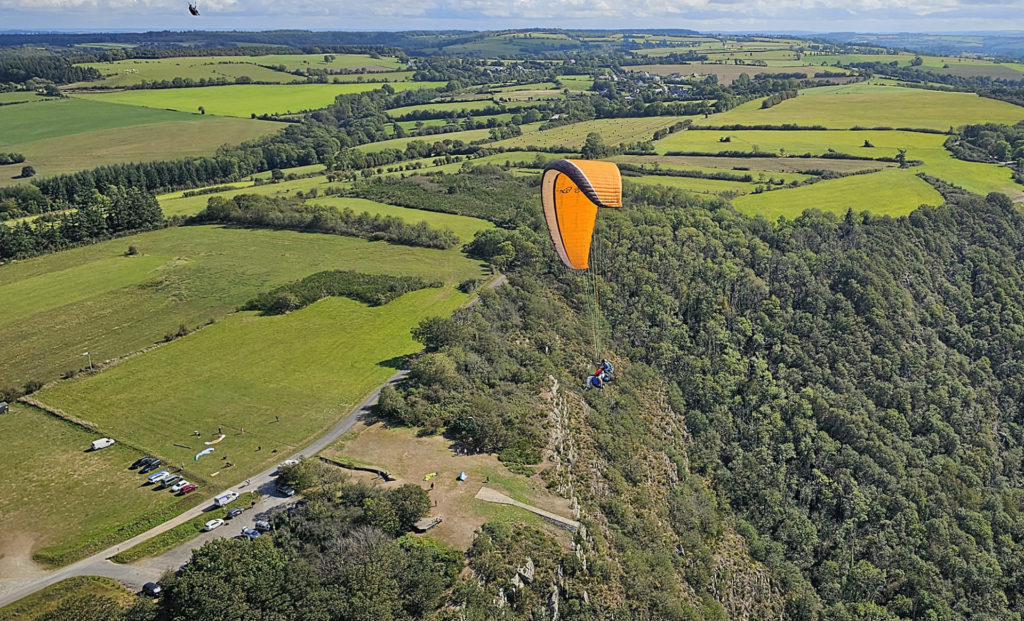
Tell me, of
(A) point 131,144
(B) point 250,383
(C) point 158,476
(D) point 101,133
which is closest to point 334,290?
(B) point 250,383

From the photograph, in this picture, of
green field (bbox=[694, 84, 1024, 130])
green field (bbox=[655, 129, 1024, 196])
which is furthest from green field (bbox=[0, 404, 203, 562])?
green field (bbox=[694, 84, 1024, 130])

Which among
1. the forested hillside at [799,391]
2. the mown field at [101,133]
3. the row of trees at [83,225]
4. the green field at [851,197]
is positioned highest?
the mown field at [101,133]

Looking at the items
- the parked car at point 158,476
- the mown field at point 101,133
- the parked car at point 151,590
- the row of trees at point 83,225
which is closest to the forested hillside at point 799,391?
the parked car at point 158,476

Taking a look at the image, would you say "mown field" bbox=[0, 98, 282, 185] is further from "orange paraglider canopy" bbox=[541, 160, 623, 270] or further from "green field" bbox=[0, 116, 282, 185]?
"orange paraglider canopy" bbox=[541, 160, 623, 270]

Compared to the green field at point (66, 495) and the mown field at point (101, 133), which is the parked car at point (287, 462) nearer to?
the green field at point (66, 495)

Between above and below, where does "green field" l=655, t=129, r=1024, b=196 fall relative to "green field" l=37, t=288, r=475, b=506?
above

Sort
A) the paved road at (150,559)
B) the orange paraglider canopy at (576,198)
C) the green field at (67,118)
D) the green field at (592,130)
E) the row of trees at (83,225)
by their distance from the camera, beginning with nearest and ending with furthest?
1. the paved road at (150,559)
2. the orange paraglider canopy at (576,198)
3. the row of trees at (83,225)
4. the green field at (592,130)
5. the green field at (67,118)

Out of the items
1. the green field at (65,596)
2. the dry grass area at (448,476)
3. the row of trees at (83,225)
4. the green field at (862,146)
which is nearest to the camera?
the green field at (65,596)
